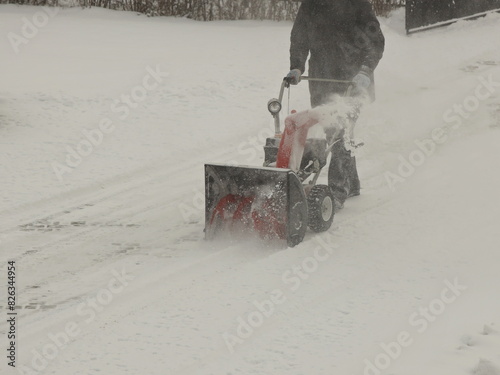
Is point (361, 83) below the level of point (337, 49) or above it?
below

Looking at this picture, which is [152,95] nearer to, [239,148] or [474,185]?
[239,148]

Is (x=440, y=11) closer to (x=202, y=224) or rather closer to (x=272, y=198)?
(x=202, y=224)

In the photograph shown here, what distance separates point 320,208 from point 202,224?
3.73ft

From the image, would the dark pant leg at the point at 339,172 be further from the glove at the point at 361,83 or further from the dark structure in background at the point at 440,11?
the dark structure in background at the point at 440,11

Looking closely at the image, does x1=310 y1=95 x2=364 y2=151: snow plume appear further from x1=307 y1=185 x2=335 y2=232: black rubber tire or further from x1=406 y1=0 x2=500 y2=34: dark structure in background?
x1=406 y1=0 x2=500 y2=34: dark structure in background

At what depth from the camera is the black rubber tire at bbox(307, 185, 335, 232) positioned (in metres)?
6.64

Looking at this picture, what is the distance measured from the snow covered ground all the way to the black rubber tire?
0.39 feet

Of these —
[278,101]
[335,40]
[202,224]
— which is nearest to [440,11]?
[335,40]

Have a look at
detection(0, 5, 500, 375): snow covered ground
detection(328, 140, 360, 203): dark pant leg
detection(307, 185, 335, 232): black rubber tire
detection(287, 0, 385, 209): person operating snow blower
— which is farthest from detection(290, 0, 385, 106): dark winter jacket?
detection(0, 5, 500, 375): snow covered ground

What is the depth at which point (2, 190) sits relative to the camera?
8086 mm

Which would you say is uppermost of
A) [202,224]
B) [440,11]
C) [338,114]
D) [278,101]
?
[440,11]

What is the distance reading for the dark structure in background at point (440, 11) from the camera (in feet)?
56.3

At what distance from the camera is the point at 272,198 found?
20.6 ft

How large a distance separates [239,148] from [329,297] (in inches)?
174
